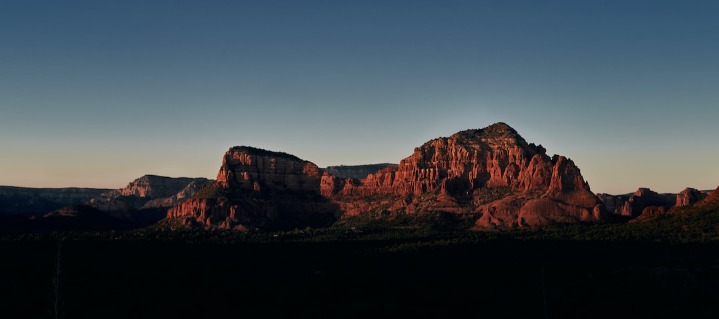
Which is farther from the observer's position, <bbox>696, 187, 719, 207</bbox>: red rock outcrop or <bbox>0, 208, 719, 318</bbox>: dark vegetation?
<bbox>696, 187, 719, 207</bbox>: red rock outcrop

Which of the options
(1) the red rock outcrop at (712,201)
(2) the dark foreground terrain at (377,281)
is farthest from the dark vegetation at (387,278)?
(1) the red rock outcrop at (712,201)

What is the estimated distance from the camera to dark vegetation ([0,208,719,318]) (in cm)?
10350

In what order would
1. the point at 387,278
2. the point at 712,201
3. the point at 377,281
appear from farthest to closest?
the point at 712,201 → the point at 387,278 → the point at 377,281

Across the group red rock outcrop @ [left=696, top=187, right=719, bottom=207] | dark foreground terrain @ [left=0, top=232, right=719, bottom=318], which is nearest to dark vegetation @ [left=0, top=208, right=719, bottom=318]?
dark foreground terrain @ [left=0, top=232, right=719, bottom=318]

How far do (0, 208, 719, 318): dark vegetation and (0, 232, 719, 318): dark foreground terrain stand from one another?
8.7 inches

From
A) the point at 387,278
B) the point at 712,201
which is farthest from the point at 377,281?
the point at 712,201

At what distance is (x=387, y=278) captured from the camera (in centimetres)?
12788

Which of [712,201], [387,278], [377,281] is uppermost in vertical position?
[712,201]

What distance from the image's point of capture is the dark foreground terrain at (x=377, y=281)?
103 m

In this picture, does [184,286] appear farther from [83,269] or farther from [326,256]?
[326,256]

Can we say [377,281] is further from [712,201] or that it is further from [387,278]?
[712,201]

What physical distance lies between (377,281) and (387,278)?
3215 millimetres

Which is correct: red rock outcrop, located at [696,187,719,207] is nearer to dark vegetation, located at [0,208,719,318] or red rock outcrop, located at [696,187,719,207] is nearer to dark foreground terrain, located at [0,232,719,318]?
dark vegetation, located at [0,208,719,318]

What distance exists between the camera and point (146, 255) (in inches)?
6014
